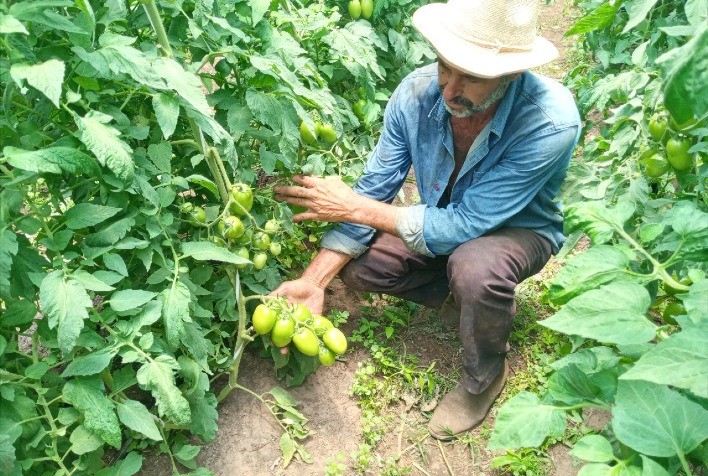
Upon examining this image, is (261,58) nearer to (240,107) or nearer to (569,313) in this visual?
(240,107)

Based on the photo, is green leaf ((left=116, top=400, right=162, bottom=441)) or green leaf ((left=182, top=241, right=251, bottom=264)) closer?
green leaf ((left=116, top=400, right=162, bottom=441))

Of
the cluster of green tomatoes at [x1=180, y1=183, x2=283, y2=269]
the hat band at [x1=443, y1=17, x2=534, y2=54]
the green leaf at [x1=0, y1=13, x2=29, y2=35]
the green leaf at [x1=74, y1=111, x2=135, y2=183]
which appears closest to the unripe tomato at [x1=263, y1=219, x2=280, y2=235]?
the cluster of green tomatoes at [x1=180, y1=183, x2=283, y2=269]

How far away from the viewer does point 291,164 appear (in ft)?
7.53

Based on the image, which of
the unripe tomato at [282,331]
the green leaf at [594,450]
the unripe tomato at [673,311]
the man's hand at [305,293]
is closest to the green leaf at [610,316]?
the green leaf at [594,450]

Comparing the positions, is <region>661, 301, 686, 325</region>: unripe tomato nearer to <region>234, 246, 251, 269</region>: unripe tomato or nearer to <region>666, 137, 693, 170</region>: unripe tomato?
<region>666, 137, 693, 170</region>: unripe tomato

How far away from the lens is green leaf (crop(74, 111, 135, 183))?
5.21 ft

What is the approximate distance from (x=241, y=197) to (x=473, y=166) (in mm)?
918

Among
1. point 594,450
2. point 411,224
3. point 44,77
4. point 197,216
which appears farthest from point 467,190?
point 44,77

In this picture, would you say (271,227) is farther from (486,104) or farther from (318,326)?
(486,104)

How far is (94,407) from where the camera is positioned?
178 centimetres

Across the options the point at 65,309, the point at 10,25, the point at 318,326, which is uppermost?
the point at 10,25

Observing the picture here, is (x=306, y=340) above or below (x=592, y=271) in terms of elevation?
below

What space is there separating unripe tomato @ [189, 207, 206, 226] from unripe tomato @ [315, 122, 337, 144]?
67 centimetres

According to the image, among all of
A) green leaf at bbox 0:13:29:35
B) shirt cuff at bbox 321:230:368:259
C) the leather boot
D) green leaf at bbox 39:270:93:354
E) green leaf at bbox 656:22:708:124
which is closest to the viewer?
green leaf at bbox 656:22:708:124
